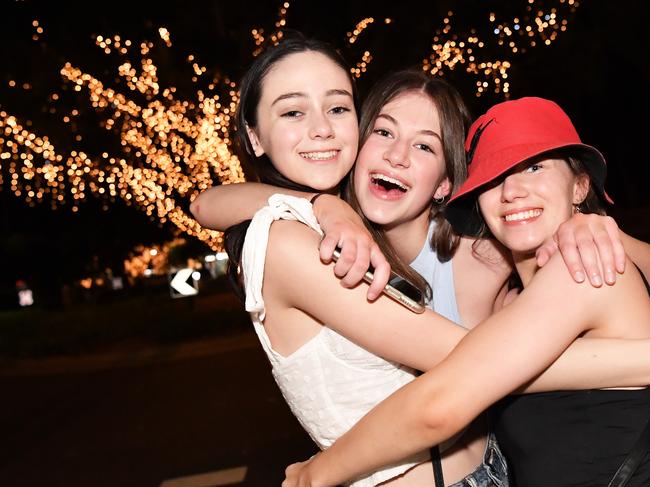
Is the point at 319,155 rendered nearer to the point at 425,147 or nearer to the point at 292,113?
the point at 292,113

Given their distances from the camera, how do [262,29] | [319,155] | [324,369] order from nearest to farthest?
[324,369] < [319,155] < [262,29]

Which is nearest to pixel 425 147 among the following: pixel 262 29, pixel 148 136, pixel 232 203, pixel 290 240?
pixel 232 203

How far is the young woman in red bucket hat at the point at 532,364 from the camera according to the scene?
1.38 m

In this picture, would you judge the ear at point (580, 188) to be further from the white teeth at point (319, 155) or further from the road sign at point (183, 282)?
the road sign at point (183, 282)

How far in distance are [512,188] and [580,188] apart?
25 centimetres

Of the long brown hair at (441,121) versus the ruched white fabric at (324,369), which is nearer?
the ruched white fabric at (324,369)

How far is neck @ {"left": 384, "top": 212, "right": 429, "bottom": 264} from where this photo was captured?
8.23ft

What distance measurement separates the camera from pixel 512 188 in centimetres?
182

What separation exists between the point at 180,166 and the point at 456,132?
428 inches

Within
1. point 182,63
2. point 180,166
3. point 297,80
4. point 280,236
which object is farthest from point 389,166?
point 180,166

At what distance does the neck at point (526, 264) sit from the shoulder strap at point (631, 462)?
557 mm

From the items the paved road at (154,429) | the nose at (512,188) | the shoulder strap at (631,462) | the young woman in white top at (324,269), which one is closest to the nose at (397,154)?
the young woman in white top at (324,269)

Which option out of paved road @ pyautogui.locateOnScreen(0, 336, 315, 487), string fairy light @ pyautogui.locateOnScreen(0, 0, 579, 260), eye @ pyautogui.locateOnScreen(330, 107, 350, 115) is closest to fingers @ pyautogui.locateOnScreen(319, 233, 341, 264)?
eye @ pyautogui.locateOnScreen(330, 107, 350, 115)

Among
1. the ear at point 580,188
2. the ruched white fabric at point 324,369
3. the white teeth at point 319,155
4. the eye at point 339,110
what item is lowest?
the ruched white fabric at point 324,369
